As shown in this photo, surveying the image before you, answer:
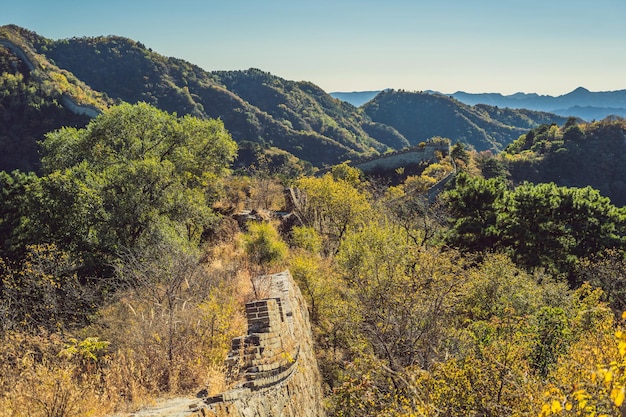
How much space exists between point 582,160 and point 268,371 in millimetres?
81084

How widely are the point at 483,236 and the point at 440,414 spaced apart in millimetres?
16808

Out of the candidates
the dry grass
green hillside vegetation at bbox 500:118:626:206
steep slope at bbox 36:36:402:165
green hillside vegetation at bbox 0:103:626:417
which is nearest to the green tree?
green hillside vegetation at bbox 0:103:626:417

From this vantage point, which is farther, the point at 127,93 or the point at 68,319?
the point at 127,93

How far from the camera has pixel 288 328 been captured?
8.88m

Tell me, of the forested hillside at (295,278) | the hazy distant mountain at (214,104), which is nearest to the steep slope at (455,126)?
the hazy distant mountain at (214,104)

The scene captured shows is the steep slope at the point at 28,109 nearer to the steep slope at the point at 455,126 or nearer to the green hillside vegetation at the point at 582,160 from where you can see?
the green hillside vegetation at the point at 582,160

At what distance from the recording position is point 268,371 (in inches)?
283

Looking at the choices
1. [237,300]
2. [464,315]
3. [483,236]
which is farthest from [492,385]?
[483,236]

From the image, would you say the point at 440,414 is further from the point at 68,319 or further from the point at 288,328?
the point at 68,319

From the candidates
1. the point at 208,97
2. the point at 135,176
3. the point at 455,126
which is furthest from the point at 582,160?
the point at 455,126

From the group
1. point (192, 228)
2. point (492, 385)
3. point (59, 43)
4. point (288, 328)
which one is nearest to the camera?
point (492, 385)

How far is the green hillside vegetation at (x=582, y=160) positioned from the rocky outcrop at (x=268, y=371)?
67303 millimetres

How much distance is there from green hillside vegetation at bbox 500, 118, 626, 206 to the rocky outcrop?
67.3m

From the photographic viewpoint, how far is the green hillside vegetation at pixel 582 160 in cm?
6962
